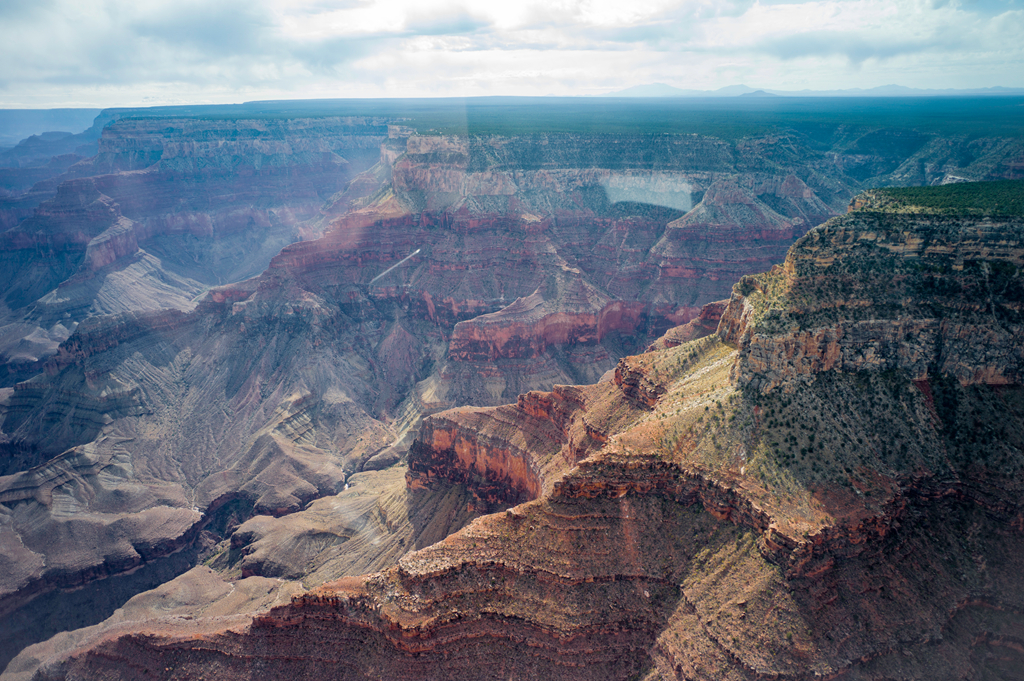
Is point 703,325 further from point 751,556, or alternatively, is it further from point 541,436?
point 751,556

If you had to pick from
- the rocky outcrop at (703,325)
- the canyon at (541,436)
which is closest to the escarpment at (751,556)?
the canyon at (541,436)

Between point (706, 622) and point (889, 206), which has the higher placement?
point (889, 206)

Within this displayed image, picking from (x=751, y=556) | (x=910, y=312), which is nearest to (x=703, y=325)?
(x=910, y=312)

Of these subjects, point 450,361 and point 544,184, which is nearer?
→ point 450,361

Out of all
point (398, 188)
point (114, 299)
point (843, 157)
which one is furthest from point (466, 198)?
point (843, 157)

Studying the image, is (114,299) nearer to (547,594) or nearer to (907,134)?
(547,594)

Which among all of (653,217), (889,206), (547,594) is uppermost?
(889,206)

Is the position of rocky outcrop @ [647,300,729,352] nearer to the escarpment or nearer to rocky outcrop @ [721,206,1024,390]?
rocky outcrop @ [721,206,1024,390]

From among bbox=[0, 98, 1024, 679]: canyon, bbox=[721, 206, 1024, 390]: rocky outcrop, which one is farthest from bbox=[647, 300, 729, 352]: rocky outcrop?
bbox=[721, 206, 1024, 390]: rocky outcrop
